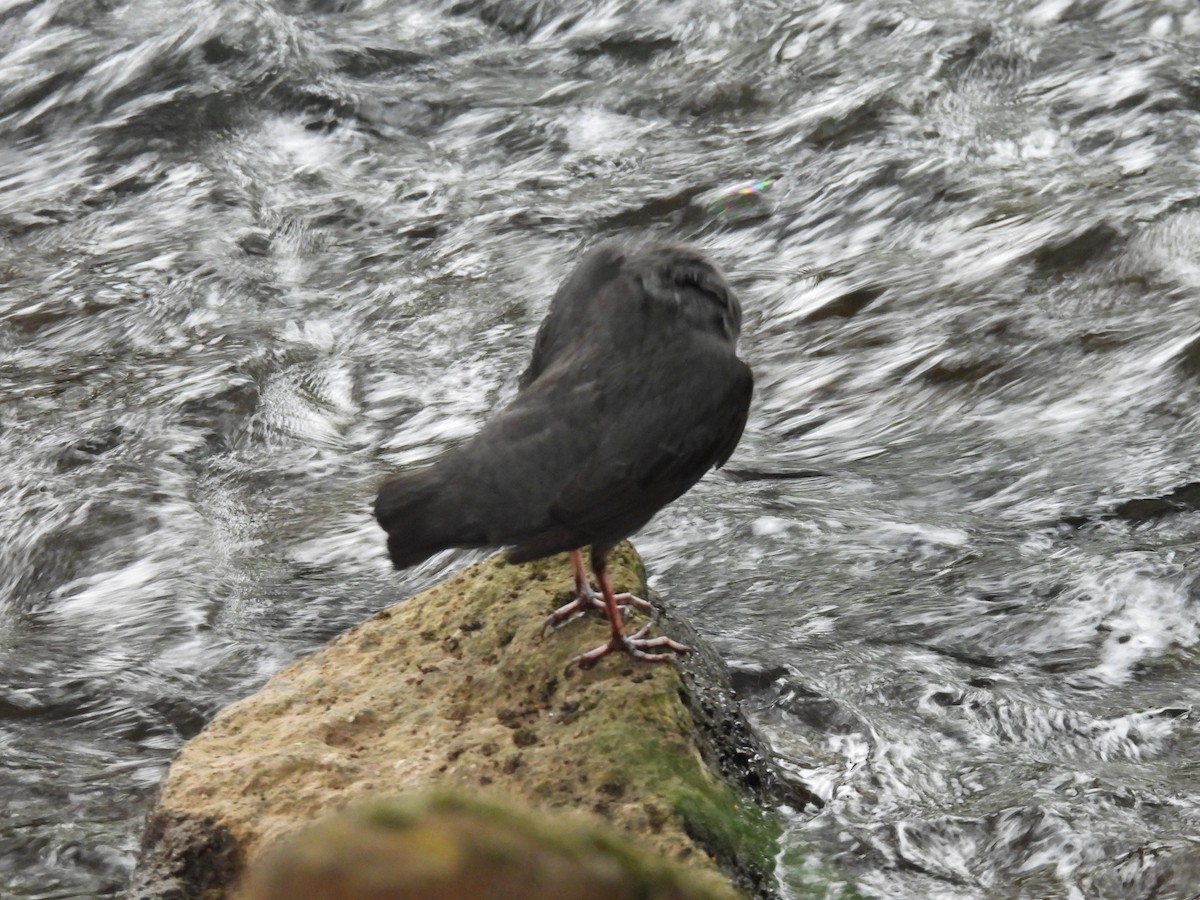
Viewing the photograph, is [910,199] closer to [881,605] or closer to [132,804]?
[881,605]

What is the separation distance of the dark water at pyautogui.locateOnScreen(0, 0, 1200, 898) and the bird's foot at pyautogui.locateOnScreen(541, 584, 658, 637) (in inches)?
22.7

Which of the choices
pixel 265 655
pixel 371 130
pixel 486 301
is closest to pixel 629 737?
pixel 265 655

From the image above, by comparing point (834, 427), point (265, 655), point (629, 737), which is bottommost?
point (834, 427)

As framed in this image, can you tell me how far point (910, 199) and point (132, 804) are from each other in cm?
492

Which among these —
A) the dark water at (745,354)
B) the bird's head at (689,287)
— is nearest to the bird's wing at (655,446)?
the bird's head at (689,287)

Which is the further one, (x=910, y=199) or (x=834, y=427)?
(x=910, y=199)

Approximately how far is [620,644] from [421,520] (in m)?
0.55

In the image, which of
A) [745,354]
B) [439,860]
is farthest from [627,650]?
[745,354]

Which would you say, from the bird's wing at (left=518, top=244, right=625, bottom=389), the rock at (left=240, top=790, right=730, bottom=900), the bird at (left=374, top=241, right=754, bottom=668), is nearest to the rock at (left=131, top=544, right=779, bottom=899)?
the bird at (left=374, top=241, right=754, bottom=668)

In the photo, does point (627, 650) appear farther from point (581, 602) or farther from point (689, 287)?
point (689, 287)

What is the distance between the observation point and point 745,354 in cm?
668

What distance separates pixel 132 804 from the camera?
406 centimetres

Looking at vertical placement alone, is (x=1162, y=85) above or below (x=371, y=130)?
below

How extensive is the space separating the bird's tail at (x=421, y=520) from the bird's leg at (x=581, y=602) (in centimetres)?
36
